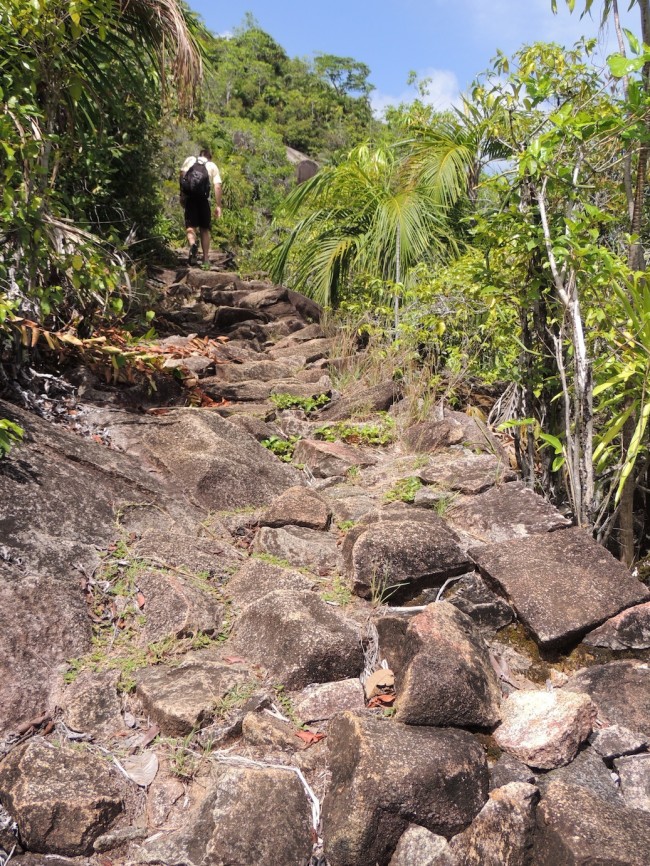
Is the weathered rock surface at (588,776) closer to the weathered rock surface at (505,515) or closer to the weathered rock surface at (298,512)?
the weathered rock surface at (505,515)

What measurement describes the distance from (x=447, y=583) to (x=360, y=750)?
41.5 inches

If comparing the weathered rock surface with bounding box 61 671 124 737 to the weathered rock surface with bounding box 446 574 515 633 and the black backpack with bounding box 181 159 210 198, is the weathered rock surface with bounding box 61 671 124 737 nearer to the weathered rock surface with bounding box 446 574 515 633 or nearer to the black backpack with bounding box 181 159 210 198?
the weathered rock surface with bounding box 446 574 515 633

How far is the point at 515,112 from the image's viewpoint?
348 cm

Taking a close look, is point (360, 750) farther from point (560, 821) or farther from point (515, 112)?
point (515, 112)

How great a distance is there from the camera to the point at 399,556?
3.02 m

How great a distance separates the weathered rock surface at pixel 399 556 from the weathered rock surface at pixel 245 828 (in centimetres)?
101

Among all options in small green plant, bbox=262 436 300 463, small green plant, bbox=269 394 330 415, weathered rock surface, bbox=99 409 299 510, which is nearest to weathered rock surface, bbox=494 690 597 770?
weathered rock surface, bbox=99 409 299 510

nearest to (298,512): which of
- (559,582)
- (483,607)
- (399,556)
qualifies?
(399,556)

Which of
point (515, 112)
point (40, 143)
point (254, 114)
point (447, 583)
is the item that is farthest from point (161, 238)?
point (254, 114)

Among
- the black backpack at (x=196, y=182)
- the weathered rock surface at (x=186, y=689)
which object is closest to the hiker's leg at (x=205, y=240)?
the black backpack at (x=196, y=182)

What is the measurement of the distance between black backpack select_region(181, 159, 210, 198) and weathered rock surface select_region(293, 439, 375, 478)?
17.7ft

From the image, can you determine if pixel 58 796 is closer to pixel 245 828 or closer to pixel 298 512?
pixel 245 828

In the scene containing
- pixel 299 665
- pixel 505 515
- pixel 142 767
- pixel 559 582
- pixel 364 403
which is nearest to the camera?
pixel 142 767

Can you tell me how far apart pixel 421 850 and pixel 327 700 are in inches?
22.7
